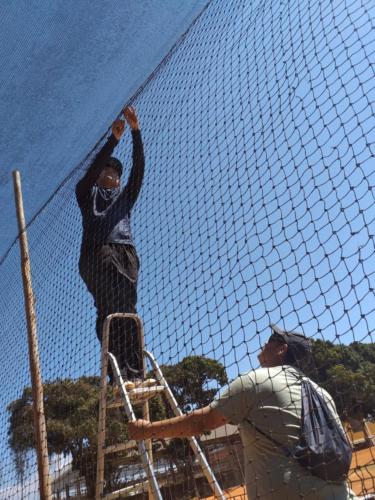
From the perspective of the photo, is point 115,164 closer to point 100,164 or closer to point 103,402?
point 100,164

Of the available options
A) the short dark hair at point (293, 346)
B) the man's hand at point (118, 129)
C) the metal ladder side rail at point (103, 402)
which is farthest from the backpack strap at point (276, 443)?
the man's hand at point (118, 129)

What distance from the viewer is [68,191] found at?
4.40 meters

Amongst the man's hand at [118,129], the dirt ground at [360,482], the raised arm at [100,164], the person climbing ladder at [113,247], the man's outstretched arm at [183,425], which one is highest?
the man's hand at [118,129]

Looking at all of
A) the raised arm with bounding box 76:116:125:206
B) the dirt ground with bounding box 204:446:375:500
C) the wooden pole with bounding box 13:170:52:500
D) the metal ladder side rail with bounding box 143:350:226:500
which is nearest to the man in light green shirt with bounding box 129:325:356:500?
the dirt ground with bounding box 204:446:375:500

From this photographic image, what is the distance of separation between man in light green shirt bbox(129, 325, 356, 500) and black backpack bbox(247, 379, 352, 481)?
0.08 ft

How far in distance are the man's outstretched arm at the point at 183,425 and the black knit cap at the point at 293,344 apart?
40 cm

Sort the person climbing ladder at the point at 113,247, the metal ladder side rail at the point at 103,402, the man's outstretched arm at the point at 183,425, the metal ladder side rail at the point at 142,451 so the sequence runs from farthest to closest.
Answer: the person climbing ladder at the point at 113,247, the metal ladder side rail at the point at 103,402, the metal ladder side rail at the point at 142,451, the man's outstretched arm at the point at 183,425

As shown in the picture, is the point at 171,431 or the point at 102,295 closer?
the point at 171,431

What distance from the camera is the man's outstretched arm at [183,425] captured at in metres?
1.81

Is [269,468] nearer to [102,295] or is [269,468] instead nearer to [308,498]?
[308,498]

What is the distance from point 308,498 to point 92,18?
327cm

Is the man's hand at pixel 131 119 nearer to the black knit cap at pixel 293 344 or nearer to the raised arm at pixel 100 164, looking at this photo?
the raised arm at pixel 100 164

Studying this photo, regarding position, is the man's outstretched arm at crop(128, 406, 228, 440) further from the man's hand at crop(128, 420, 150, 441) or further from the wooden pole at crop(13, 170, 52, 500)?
the wooden pole at crop(13, 170, 52, 500)

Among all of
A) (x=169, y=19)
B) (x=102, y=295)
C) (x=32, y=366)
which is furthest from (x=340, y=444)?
(x=169, y=19)
